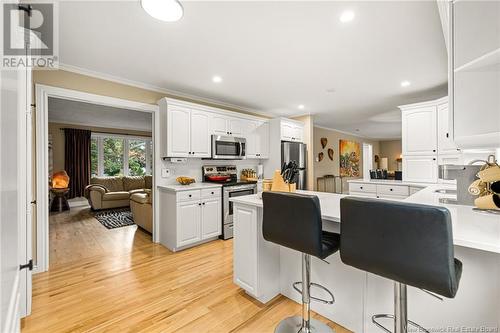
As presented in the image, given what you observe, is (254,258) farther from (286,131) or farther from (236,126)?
(286,131)

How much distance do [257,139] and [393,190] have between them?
259 cm

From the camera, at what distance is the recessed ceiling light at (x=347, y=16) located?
1823 mm

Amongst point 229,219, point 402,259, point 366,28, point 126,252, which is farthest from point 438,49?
point 126,252

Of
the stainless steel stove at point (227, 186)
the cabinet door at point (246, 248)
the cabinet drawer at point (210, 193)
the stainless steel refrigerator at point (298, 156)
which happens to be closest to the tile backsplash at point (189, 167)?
the stainless steel stove at point (227, 186)

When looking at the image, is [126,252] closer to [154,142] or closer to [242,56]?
[154,142]

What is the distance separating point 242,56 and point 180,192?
194 centimetres

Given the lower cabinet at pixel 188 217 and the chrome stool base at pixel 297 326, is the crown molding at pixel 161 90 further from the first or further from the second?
the chrome stool base at pixel 297 326

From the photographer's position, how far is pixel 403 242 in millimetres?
959

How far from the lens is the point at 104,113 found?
5.54 meters

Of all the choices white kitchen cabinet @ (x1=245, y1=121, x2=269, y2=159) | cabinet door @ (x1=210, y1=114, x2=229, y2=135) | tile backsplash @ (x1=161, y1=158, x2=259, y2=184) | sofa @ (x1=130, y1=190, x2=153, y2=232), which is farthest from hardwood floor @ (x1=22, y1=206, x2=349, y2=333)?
white kitchen cabinet @ (x1=245, y1=121, x2=269, y2=159)

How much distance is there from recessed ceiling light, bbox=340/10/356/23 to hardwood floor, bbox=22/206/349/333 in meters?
2.42

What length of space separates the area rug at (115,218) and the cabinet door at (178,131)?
7.43 feet

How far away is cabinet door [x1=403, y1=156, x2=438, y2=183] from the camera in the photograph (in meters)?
3.68

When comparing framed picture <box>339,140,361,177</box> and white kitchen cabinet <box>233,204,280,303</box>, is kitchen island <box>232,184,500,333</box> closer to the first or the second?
white kitchen cabinet <box>233,204,280,303</box>
